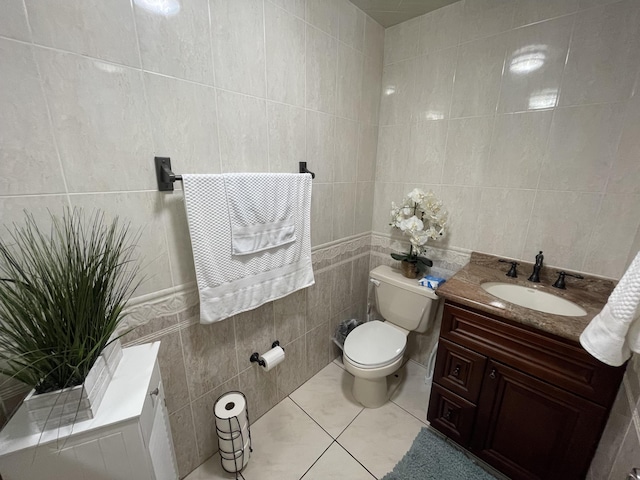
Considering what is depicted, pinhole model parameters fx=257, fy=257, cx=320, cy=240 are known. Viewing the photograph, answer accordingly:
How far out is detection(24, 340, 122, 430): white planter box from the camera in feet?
1.92

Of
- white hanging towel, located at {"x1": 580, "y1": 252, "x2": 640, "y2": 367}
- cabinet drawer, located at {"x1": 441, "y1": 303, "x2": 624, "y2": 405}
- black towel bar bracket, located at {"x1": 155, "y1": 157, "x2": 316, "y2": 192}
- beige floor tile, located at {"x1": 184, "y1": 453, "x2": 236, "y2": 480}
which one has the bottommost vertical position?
beige floor tile, located at {"x1": 184, "y1": 453, "x2": 236, "y2": 480}

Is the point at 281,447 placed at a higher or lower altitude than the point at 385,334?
lower

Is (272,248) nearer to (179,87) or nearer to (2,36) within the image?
(179,87)

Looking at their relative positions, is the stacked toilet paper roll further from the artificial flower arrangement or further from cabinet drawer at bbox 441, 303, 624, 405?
the artificial flower arrangement

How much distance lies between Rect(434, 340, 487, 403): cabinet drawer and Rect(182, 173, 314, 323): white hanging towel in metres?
0.83

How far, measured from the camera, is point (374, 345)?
1543 mm

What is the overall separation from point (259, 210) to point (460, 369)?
121 cm

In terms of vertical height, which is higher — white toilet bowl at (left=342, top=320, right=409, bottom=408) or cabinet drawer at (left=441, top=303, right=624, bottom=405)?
cabinet drawer at (left=441, top=303, right=624, bottom=405)

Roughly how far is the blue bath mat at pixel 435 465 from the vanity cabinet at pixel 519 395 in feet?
0.23

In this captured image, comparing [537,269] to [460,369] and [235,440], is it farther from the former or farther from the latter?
[235,440]

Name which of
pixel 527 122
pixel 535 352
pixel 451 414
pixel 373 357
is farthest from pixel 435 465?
pixel 527 122

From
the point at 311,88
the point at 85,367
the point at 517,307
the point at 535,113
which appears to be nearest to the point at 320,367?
the point at 517,307

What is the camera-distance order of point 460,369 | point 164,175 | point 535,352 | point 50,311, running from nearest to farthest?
1. point 50,311
2. point 164,175
3. point 535,352
4. point 460,369

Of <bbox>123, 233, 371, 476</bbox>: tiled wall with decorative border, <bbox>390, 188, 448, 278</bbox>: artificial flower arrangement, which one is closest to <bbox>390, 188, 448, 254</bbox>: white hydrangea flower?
<bbox>390, 188, 448, 278</bbox>: artificial flower arrangement
